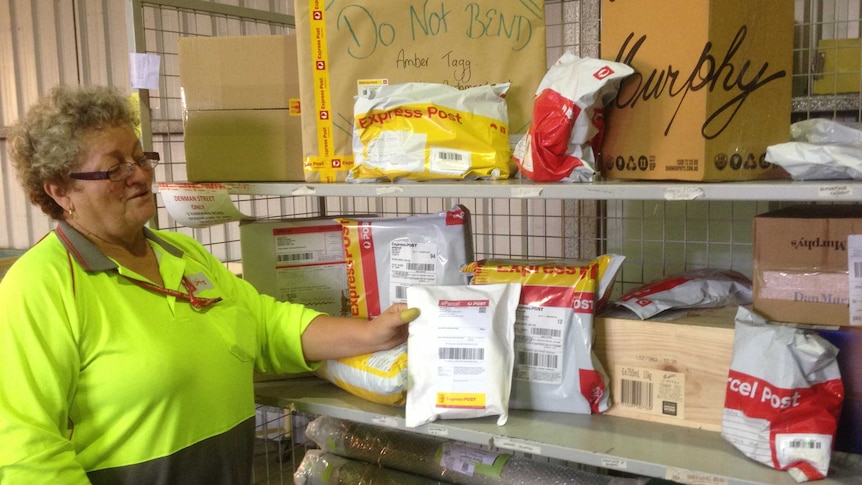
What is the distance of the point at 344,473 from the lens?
2.39m

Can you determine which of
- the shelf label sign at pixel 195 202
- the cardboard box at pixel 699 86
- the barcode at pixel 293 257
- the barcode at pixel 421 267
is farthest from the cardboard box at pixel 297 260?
the cardboard box at pixel 699 86

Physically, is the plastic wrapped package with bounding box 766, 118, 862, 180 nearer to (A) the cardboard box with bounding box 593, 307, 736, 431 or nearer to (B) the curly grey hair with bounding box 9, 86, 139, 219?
(A) the cardboard box with bounding box 593, 307, 736, 431

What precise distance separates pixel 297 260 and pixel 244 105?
53 centimetres

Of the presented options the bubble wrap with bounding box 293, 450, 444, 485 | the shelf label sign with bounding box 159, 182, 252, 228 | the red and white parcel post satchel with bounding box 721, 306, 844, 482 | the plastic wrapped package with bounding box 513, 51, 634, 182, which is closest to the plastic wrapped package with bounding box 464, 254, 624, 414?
the plastic wrapped package with bounding box 513, 51, 634, 182

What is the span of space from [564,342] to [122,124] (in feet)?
4.19

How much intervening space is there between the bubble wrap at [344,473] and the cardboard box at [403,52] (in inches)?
39.1

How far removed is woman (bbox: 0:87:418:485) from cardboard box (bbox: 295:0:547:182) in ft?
1.74

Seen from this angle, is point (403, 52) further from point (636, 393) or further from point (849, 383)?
point (849, 383)

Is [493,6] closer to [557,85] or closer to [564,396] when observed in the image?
[557,85]

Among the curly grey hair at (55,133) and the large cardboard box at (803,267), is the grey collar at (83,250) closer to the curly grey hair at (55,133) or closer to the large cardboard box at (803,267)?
the curly grey hair at (55,133)

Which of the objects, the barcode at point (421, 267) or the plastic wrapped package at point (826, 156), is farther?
the barcode at point (421, 267)

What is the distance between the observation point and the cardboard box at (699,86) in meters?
1.53

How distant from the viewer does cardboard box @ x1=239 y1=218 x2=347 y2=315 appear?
2330 mm

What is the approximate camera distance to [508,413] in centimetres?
185
